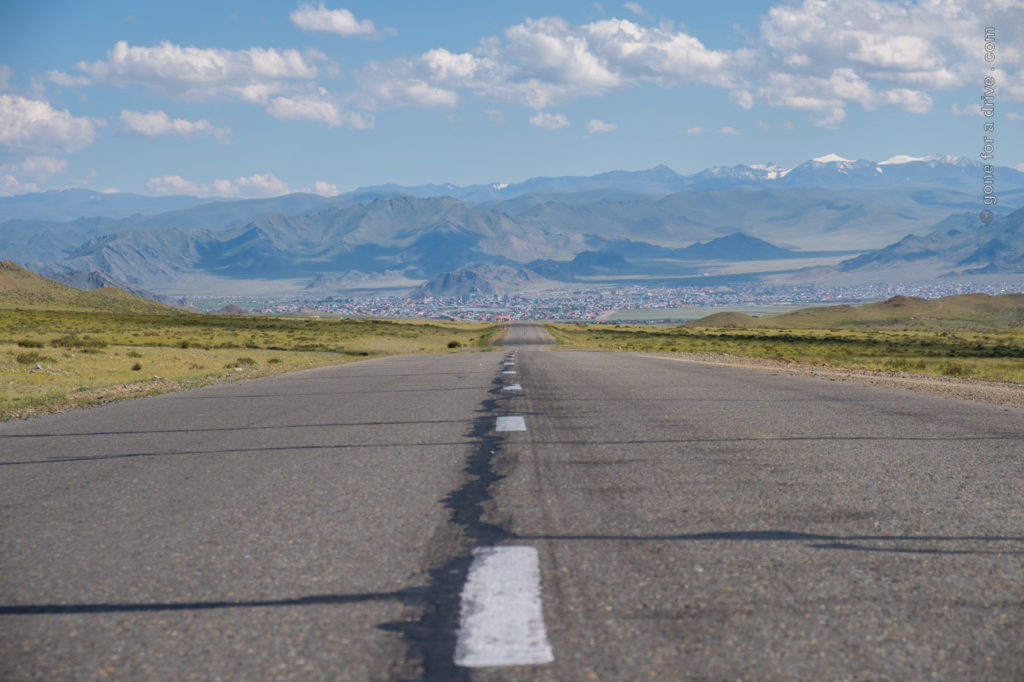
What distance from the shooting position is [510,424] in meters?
11.1

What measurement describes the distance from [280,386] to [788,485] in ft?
46.8

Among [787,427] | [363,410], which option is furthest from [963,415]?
[363,410]

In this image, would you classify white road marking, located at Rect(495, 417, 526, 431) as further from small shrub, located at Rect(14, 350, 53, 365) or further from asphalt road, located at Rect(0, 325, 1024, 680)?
small shrub, located at Rect(14, 350, 53, 365)

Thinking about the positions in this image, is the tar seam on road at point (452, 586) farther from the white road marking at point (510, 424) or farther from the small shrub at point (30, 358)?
the small shrub at point (30, 358)

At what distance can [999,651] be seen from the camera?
3.93 meters

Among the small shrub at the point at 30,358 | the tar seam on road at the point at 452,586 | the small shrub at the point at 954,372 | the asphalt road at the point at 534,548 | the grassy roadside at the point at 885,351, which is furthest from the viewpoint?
the grassy roadside at the point at 885,351

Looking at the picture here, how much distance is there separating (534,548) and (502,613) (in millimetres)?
1108

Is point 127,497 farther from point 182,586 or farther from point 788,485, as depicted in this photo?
point 788,485

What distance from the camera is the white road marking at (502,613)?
386cm

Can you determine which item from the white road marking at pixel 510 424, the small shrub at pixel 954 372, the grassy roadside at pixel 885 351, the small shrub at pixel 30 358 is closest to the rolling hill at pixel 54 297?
the grassy roadside at pixel 885 351

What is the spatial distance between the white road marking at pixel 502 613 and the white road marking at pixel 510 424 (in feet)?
17.7

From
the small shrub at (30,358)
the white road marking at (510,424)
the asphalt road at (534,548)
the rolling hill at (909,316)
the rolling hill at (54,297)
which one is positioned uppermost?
the rolling hill at (54,297)

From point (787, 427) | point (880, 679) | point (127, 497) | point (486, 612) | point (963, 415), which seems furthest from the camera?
point (963, 415)

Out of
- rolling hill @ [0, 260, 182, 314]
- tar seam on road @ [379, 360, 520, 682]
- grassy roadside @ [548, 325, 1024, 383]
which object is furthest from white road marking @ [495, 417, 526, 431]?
rolling hill @ [0, 260, 182, 314]
